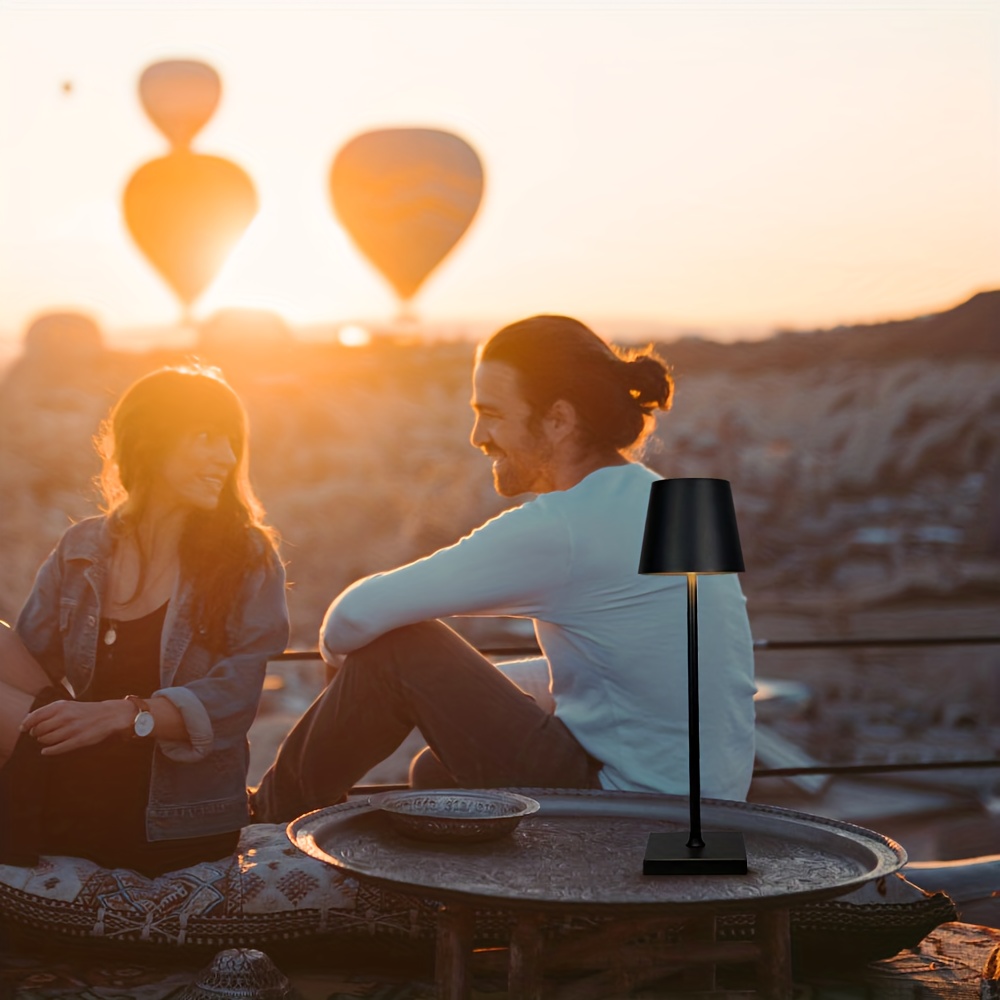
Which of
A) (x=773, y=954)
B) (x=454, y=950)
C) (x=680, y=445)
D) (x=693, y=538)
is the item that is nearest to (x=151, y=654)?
(x=454, y=950)

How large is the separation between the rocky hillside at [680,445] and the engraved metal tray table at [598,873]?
2474 centimetres

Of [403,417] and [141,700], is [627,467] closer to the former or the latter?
[141,700]

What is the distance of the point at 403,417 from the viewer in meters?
32.3

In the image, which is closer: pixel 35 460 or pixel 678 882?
pixel 678 882

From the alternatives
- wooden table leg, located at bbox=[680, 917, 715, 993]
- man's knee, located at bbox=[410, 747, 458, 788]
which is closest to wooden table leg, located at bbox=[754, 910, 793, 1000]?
wooden table leg, located at bbox=[680, 917, 715, 993]

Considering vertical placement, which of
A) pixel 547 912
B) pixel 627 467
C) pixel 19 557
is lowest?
pixel 19 557

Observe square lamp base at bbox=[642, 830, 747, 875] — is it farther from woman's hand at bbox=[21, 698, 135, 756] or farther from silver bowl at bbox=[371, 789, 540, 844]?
woman's hand at bbox=[21, 698, 135, 756]

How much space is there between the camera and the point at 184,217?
19812mm

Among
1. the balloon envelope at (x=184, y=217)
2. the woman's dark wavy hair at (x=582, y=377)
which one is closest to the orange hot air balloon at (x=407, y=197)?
the balloon envelope at (x=184, y=217)

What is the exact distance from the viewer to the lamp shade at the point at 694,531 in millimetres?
1749

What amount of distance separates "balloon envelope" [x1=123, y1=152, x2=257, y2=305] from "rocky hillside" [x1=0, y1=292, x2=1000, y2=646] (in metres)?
8.48

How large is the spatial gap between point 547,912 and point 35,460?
32158mm

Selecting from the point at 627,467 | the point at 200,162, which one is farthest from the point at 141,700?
the point at 200,162

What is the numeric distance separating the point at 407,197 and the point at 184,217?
464cm
